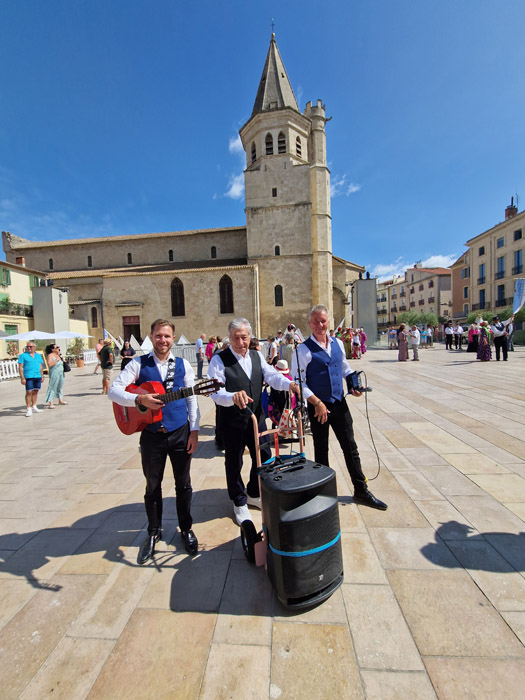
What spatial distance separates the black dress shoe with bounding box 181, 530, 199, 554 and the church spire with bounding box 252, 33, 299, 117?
33.9m

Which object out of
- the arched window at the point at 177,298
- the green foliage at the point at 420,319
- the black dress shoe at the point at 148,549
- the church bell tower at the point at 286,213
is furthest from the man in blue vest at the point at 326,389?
the green foliage at the point at 420,319

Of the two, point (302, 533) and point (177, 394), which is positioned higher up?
point (177, 394)

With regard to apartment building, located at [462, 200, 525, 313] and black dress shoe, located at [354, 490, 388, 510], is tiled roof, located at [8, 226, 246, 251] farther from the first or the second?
black dress shoe, located at [354, 490, 388, 510]

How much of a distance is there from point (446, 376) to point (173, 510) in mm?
10485

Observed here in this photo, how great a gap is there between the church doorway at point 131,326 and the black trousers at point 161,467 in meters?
28.9

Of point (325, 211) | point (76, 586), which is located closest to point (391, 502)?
point (76, 586)

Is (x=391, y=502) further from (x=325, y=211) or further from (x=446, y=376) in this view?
(x=325, y=211)

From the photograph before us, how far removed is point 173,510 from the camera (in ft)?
10.7

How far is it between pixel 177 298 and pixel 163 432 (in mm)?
28909

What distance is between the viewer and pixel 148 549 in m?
2.55

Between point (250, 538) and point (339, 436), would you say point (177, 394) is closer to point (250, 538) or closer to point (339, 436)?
point (250, 538)

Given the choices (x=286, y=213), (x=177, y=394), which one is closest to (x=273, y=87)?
(x=286, y=213)

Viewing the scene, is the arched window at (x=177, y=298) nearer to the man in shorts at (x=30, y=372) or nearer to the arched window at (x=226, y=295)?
the arched window at (x=226, y=295)

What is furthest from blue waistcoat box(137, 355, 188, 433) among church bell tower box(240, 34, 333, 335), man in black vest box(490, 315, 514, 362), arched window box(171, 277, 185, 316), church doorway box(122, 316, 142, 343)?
church doorway box(122, 316, 142, 343)
